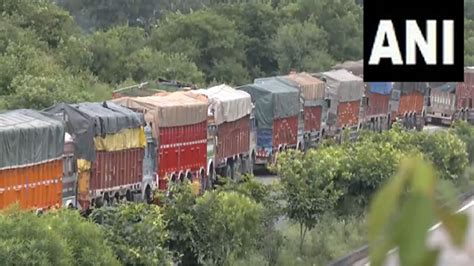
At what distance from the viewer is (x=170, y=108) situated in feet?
68.6

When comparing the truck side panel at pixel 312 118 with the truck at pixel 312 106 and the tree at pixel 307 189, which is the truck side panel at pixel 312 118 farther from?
the tree at pixel 307 189

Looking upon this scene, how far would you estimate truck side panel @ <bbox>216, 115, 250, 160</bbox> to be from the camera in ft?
79.5

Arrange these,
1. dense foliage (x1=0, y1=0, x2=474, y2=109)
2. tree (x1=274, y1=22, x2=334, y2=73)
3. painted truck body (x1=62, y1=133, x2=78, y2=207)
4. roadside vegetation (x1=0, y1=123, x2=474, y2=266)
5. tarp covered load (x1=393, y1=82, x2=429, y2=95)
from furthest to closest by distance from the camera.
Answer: tree (x1=274, y1=22, x2=334, y2=73)
tarp covered load (x1=393, y1=82, x2=429, y2=95)
dense foliage (x1=0, y1=0, x2=474, y2=109)
painted truck body (x1=62, y1=133, x2=78, y2=207)
roadside vegetation (x1=0, y1=123, x2=474, y2=266)

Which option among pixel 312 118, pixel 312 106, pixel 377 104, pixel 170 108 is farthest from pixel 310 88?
pixel 170 108

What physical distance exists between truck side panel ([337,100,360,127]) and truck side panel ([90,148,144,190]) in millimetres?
13946

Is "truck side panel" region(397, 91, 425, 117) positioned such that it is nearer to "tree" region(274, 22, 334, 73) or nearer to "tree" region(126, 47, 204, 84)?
"tree" region(274, 22, 334, 73)

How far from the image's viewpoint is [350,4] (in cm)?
4897

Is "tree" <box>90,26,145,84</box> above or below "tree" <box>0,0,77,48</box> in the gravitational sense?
below

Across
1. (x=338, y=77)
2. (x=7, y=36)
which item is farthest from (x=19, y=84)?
(x=338, y=77)

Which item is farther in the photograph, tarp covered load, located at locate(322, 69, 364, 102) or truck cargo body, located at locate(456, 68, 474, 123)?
truck cargo body, located at locate(456, 68, 474, 123)

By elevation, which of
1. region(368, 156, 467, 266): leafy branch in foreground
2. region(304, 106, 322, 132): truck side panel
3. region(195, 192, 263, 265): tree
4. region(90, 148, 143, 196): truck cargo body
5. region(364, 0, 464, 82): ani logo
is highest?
region(364, 0, 464, 82): ani logo

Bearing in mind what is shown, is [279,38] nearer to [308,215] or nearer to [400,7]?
[308,215]

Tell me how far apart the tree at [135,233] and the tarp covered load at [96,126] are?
6080mm

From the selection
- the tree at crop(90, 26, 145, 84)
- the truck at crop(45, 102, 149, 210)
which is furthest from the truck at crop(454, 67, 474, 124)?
the truck at crop(45, 102, 149, 210)
